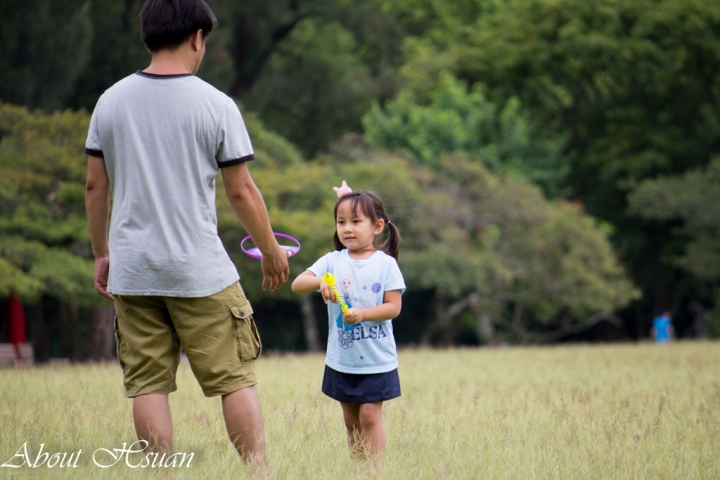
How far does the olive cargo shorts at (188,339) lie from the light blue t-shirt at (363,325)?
508 mm

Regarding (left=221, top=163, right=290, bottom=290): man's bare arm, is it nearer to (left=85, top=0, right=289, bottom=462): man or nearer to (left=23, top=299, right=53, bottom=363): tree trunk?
(left=85, top=0, right=289, bottom=462): man

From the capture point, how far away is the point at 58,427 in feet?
15.5

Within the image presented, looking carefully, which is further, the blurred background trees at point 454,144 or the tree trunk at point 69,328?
the tree trunk at point 69,328

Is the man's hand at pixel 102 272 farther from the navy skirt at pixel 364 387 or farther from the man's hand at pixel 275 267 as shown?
the navy skirt at pixel 364 387

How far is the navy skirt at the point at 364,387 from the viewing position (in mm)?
3924

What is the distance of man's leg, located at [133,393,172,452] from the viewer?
11.7 ft

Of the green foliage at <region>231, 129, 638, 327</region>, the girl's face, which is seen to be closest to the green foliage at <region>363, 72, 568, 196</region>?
the green foliage at <region>231, 129, 638, 327</region>

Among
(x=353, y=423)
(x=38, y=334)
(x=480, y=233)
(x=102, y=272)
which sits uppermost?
(x=102, y=272)

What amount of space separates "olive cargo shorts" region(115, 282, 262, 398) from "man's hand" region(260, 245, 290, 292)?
0.15 meters

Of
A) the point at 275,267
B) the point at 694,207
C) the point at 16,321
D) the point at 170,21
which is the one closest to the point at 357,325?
the point at 275,267

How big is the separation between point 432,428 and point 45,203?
10324mm

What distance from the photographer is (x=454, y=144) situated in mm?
22891

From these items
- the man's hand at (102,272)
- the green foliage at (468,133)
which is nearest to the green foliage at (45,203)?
the man's hand at (102,272)

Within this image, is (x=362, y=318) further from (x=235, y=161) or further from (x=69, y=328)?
(x=69, y=328)
